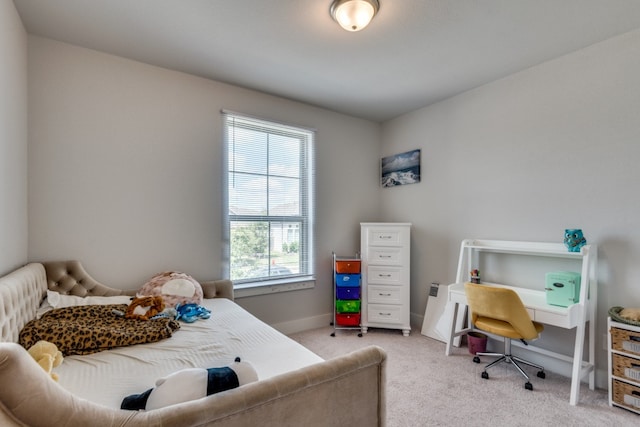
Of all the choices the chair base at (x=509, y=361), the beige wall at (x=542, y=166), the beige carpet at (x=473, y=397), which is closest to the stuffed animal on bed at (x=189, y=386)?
the beige carpet at (x=473, y=397)

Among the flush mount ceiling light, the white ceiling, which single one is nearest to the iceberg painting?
the white ceiling

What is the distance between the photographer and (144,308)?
2092 mm

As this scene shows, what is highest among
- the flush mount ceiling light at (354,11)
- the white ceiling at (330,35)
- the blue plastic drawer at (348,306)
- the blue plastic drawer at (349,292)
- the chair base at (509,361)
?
the white ceiling at (330,35)

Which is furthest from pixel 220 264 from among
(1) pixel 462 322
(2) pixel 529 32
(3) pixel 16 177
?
(2) pixel 529 32

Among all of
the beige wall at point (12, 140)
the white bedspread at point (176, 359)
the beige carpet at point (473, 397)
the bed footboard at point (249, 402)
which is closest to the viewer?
the bed footboard at point (249, 402)

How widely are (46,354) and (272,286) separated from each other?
2.01m

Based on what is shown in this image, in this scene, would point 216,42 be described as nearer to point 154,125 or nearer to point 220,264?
point 154,125

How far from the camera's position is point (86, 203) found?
7.89ft

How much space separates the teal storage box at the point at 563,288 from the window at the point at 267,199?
7.47 feet

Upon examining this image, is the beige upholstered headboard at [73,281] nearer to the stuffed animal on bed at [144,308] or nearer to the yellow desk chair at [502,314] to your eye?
the stuffed animal on bed at [144,308]

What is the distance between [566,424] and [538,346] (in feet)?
2.87

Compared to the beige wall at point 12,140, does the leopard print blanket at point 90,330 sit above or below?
below

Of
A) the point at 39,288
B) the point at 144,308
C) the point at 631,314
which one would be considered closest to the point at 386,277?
the point at 631,314

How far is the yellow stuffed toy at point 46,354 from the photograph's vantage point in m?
1.35
